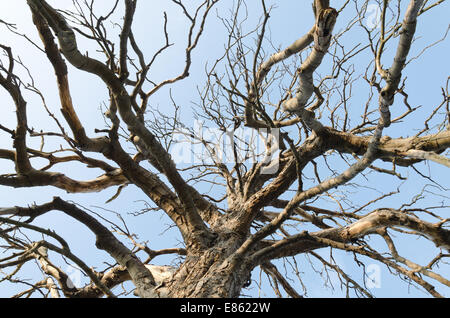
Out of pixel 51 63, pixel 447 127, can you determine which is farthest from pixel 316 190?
pixel 51 63

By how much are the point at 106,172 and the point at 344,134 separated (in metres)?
2.78

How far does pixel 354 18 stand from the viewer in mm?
3248

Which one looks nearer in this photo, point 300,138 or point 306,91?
point 306,91

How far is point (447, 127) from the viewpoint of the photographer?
2.48 m

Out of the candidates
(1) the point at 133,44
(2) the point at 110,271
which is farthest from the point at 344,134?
(2) the point at 110,271

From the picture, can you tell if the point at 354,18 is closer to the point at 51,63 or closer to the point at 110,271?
the point at 51,63

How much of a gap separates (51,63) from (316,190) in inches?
97.4

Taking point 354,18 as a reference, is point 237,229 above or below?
below
